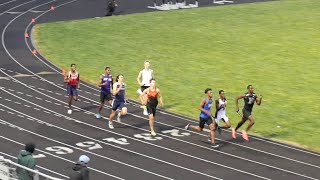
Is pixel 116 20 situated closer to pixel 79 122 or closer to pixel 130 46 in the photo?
pixel 130 46

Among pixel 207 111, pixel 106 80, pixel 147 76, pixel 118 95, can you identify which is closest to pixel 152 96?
pixel 118 95

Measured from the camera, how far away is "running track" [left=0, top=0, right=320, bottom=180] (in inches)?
826

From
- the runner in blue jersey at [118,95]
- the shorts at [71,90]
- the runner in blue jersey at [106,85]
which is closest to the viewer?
the runner in blue jersey at [118,95]

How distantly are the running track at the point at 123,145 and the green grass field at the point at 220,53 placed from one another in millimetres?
1597

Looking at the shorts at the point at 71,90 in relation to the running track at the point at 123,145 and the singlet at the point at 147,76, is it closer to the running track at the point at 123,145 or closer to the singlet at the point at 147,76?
the running track at the point at 123,145

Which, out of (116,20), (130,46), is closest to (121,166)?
(130,46)

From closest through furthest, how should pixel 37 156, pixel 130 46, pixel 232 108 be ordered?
pixel 37 156, pixel 232 108, pixel 130 46

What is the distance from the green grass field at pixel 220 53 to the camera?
92.9 ft

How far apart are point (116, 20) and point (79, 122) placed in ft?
76.4

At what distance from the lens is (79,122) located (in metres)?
26.0

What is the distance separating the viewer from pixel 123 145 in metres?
23.2

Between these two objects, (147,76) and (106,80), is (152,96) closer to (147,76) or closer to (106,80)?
(106,80)

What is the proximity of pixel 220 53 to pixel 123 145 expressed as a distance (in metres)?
16.8

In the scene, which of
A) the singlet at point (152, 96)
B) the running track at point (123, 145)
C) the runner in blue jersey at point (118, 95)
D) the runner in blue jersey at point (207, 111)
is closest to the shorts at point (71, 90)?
the running track at point (123, 145)
